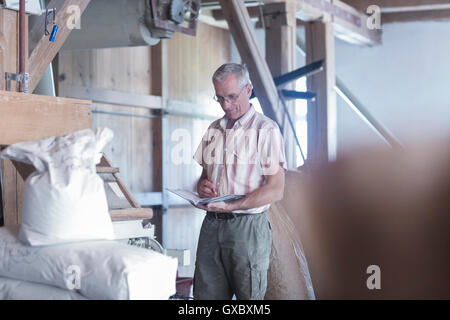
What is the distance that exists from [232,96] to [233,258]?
0.66 metres

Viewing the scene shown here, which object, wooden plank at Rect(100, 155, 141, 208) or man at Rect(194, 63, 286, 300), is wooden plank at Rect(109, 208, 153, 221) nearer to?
wooden plank at Rect(100, 155, 141, 208)

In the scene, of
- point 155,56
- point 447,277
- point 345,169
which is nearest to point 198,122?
point 155,56

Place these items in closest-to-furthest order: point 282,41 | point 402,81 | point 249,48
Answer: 1. point 249,48
2. point 282,41
3. point 402,81

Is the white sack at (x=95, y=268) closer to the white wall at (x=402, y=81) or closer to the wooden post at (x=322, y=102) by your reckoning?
the wooden post at (x=322, y=102)

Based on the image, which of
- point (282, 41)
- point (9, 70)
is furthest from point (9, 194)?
point (282, 41)

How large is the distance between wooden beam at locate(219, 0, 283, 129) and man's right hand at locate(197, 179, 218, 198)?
1.73m

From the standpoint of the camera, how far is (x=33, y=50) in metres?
2.68

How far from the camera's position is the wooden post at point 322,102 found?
15.8 ft

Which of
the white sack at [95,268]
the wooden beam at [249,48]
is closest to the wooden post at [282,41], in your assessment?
the wooden beam at [249,48]

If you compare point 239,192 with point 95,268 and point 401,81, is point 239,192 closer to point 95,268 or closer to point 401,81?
point 95,268

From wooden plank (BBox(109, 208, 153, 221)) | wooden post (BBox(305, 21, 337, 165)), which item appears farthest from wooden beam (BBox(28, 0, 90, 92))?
wooden post (BBox(305, 21, 337, 165))

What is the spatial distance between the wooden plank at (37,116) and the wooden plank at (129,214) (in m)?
0.41

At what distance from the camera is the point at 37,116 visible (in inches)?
91.4

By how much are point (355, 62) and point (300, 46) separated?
74 cm
